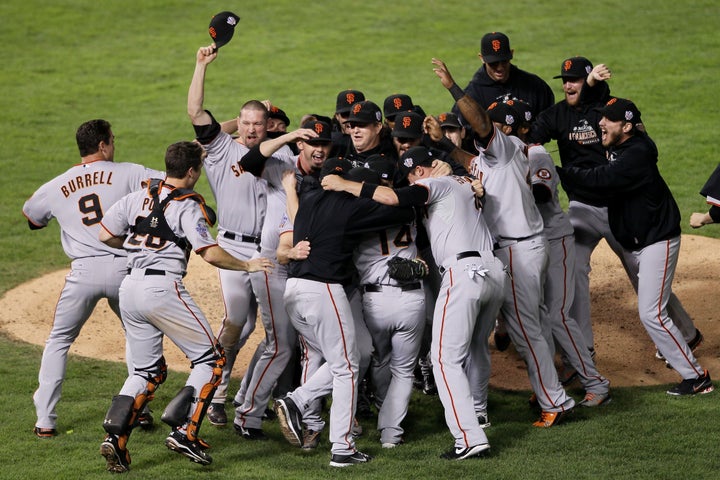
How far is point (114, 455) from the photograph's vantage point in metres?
5.84

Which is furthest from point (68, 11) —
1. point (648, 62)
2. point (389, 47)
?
point (648, 62)

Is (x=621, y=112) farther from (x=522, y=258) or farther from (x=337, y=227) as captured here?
(x=337, y=227)

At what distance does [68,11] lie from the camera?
21.2 metres

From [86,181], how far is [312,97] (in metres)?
9.86

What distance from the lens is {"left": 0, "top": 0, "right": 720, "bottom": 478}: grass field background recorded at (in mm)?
6133

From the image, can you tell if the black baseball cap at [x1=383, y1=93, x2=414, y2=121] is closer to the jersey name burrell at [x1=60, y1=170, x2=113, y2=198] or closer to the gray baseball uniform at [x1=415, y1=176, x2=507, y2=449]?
the gray baseball uniform at [x1=415, y1=176, x2=507, y2=449]

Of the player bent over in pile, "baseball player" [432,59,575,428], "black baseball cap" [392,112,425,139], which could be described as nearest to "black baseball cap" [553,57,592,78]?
"baseball player" [432,59,575,428]

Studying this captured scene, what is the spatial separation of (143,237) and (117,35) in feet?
48.4

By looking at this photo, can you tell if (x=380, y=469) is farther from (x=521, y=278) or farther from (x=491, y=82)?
(x=491, y=82)

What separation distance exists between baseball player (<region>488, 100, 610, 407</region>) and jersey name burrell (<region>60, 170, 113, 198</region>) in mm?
2570

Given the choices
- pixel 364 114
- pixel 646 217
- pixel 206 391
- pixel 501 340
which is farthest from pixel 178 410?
pixel 501 340

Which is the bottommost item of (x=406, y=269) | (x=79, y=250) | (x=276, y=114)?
(x=406, y=269)

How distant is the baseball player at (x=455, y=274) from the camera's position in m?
6.13

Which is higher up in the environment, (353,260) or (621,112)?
(621,112)
